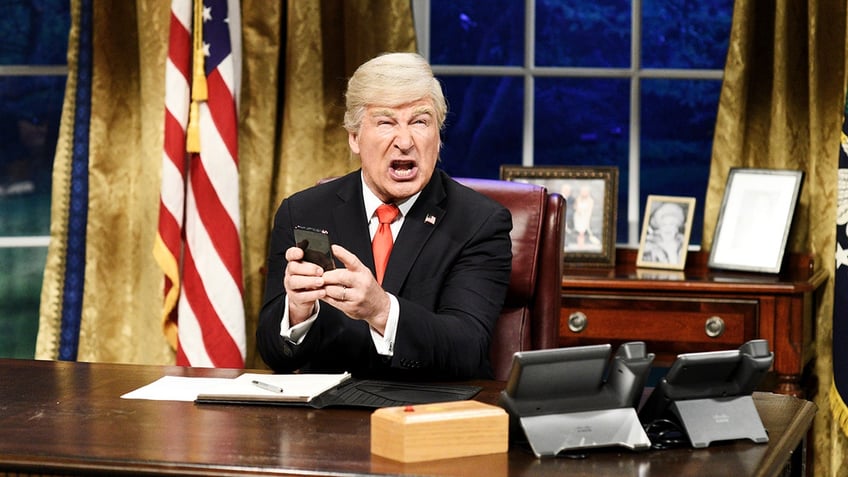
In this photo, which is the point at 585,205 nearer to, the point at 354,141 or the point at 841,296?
the point at 841,296

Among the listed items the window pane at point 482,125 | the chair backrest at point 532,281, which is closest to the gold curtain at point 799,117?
the window pane at point 482,125

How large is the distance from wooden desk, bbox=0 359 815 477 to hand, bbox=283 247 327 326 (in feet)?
0.82

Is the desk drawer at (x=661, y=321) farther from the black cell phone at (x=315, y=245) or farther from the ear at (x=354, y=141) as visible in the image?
the black cell phone at (x=315, y=245)

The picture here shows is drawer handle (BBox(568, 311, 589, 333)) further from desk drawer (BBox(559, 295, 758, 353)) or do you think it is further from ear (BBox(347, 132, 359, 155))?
ear (BBox(347, 132, 359, 155))

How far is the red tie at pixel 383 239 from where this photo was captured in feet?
8.77

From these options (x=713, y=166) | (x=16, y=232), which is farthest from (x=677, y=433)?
(x=16, y=232)

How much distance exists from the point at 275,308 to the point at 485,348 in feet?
1.49

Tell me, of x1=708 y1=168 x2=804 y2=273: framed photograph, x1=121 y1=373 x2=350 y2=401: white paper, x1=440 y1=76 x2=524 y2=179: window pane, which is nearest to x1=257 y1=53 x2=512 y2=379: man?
x1=121 y1=373 x2=350 y2=401: white paper

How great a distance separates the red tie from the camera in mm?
2672

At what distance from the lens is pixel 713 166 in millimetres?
3967

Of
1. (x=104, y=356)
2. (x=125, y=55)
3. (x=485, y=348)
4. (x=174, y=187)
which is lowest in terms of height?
(x=104, y=356)

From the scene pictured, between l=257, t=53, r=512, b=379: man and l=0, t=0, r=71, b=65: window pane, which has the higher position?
l=0, t=0, r=71, b=65: window pane

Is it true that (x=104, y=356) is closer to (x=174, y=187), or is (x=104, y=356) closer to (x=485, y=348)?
(x=174, y=187)

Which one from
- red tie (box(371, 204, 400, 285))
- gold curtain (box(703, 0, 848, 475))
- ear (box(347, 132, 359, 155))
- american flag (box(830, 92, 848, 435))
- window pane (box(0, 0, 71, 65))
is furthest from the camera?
window pane (box(0, 0, 71, 65))
